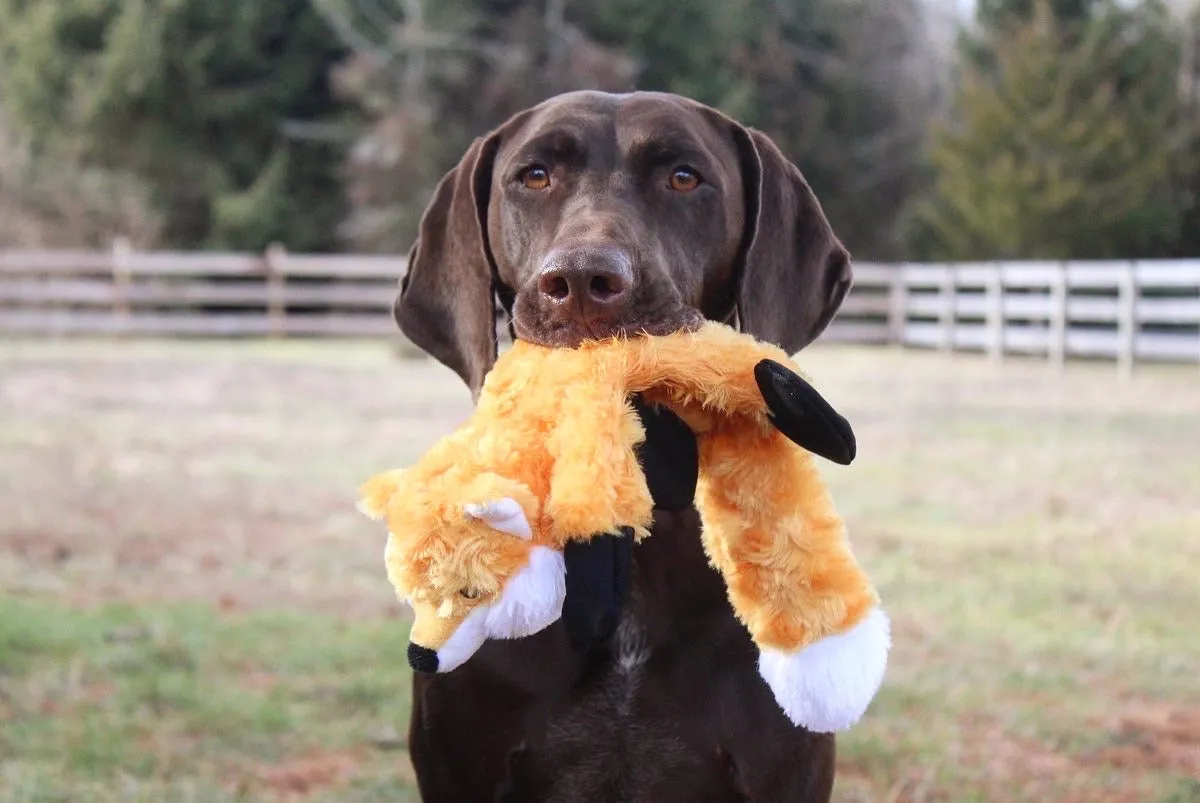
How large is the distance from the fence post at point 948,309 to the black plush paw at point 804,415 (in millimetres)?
17555

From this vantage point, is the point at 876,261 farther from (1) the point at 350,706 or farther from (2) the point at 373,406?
(1) the point at 350,706

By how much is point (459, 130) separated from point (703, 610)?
1985 centimetres

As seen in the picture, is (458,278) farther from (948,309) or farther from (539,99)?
(539,99)

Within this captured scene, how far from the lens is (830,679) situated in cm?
183

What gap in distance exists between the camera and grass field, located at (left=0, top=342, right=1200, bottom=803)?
10.9ft

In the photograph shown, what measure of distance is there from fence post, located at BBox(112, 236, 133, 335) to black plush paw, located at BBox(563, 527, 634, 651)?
19.2 metres

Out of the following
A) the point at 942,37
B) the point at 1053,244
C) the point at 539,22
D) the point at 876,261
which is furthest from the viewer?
the point at 942,37

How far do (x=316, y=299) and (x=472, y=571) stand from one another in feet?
63.6

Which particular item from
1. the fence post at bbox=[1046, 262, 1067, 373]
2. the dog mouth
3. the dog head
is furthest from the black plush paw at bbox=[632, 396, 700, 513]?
the fence post at bbox=[1046, 262, 1067, 373]

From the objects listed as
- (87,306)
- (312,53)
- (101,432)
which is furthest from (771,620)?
(312,53)

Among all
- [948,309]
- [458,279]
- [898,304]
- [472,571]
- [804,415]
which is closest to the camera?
[472,571]

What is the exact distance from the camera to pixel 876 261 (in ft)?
87.8

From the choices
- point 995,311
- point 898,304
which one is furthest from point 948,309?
point 898,304

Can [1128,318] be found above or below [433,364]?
above
